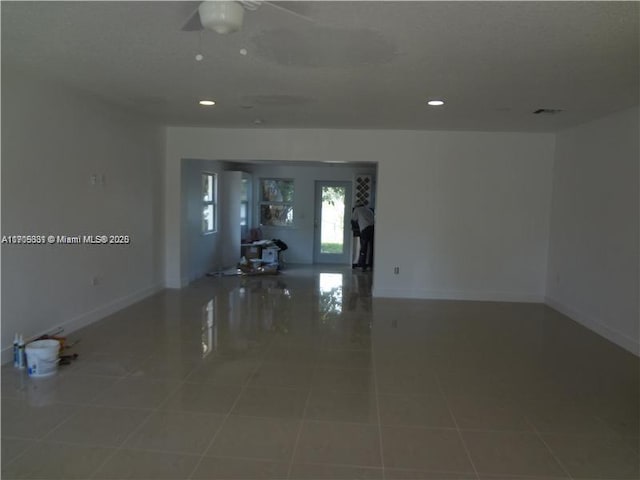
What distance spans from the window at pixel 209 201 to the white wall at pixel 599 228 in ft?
17.4

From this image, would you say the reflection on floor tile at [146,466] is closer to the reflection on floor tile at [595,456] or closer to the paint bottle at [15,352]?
the paint bottle at [15,352]

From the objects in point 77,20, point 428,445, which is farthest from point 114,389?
point 77,20

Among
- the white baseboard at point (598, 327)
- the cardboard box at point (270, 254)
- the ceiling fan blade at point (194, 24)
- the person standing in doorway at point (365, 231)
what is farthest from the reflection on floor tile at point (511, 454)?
the cardboard box at point (270, 254)

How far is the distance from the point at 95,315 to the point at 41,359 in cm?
153

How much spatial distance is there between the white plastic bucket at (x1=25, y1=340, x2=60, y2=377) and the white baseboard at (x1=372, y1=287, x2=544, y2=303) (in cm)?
413

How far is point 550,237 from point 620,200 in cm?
170

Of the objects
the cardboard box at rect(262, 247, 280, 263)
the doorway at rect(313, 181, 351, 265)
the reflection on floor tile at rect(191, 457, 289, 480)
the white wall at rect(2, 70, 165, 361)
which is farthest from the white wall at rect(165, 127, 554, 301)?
the reflection on floor tile at rect(191, 457, 289, 480)

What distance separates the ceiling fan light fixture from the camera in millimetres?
1984

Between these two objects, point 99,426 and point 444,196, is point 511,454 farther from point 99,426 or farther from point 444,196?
point 444,196

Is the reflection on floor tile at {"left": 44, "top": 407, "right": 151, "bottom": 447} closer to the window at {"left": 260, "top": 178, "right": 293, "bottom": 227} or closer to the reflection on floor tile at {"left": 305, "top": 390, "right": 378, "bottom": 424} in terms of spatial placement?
the reflection on floor tile at {"left": 305, "top": 390, "right": 378, "bottom": 424}

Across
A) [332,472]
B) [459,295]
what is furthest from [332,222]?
[332,472]

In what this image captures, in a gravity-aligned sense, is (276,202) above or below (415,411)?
above

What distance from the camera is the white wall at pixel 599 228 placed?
4.43 metres

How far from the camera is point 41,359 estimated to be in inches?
135
